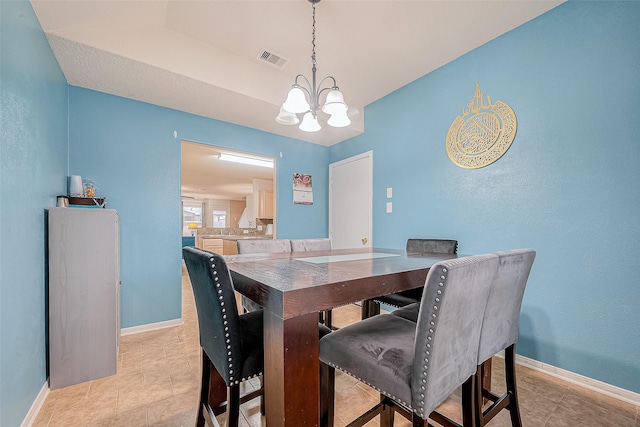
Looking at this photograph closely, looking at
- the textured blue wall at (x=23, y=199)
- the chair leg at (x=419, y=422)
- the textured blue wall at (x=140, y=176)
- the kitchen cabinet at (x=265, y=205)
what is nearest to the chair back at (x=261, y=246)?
the textured blue wall at (x=23, y=199)

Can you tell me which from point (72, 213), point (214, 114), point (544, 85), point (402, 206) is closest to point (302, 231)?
point (402, 206)

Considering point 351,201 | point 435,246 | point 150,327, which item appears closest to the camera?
point 435,246

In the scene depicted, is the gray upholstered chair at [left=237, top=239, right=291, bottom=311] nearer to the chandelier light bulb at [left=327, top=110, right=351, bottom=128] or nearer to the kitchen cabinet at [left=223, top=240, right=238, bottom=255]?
the chandelier light bulb at [left=327, top=110, right=351, bottom=128]

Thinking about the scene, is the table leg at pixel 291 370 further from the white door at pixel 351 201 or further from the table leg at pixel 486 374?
the white door at pixel 351 201

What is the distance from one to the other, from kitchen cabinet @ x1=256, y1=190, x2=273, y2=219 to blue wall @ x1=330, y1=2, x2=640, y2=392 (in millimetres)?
4319

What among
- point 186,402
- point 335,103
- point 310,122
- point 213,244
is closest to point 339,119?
point 335,103

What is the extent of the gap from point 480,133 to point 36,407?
3.67m

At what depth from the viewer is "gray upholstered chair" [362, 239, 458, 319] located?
190 cm

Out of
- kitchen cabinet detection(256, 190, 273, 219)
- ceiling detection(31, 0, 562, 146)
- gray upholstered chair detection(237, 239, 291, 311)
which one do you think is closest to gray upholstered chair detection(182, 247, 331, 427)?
gray upholstered chair detection(237, 239, 291, 311)

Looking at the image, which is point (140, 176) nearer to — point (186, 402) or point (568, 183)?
point (186, 402)

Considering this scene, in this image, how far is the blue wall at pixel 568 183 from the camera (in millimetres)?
1624

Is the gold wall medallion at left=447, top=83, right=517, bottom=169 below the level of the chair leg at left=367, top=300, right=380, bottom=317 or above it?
above

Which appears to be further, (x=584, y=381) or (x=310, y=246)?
(x=310, y=246)

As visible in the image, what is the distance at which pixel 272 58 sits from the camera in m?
2.57
